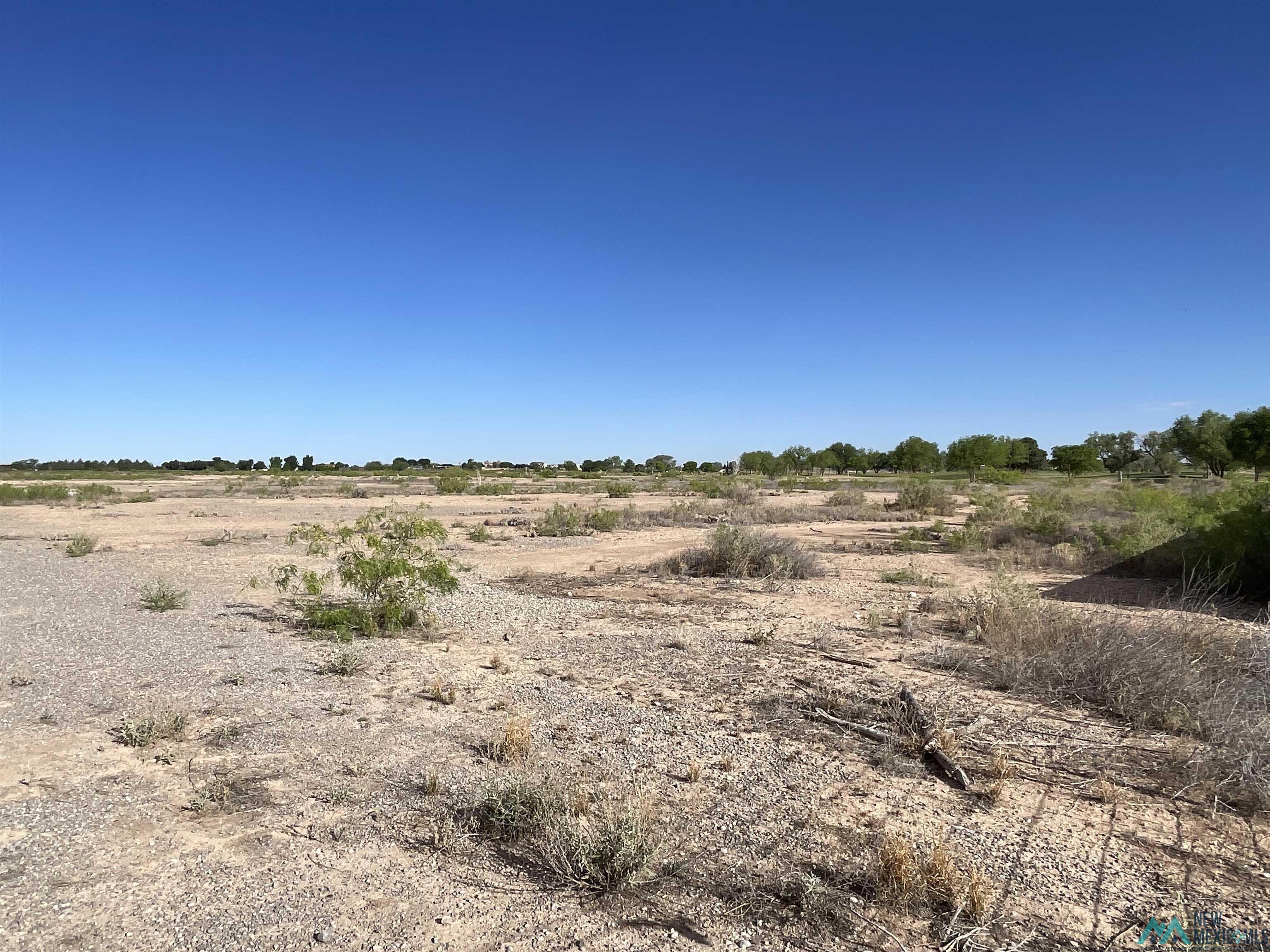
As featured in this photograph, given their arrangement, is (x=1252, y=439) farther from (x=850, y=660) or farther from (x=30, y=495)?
(x=30, y=495)

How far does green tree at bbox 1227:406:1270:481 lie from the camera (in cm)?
4506

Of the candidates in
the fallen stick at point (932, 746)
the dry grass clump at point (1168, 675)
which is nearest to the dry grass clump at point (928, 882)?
the fallen stick at point (932, 746)

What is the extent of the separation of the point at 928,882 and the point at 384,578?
25.5 ft

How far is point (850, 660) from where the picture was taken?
7.99m

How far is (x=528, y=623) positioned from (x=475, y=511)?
23.2m

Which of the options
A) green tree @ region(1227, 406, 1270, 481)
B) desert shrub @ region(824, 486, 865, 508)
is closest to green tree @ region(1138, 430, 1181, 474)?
green tree @ region(1227, 406, 1270, 481)

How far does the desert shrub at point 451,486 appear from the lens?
Answer: 4769 cm

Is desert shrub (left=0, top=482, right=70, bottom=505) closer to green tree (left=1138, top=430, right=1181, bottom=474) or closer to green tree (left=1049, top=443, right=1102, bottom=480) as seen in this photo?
green tree (left=1049, top=443, right=1102, bottom=480)

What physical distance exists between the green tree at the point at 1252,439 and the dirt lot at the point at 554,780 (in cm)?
5158

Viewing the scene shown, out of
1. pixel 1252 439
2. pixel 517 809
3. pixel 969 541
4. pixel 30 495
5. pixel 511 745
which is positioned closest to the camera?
pixel 517 809

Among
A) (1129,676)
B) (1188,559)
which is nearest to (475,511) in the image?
(1188,559)

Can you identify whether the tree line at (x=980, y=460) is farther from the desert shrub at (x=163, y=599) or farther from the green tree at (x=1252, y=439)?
the desert shrub at (x=163, y=599)

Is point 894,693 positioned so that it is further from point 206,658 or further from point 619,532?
point 619,532

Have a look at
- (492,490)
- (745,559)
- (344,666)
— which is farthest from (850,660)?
(492,490)
